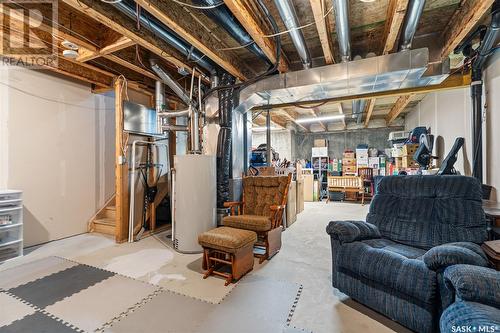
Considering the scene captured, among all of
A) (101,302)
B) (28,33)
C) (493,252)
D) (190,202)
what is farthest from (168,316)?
(28,33)

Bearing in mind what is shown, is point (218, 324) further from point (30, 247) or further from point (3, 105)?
point (3, 105)

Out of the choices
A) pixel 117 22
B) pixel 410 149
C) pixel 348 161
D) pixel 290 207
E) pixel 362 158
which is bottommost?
pixel 290 207

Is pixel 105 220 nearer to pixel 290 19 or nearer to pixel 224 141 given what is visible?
pixel 224 141

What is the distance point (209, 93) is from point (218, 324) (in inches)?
134

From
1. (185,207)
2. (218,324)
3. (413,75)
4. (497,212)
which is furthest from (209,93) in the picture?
(497,212)

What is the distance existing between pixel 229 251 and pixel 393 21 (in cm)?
300

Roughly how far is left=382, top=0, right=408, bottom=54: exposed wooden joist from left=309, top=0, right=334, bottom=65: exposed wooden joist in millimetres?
667

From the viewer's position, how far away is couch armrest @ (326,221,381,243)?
207 cm

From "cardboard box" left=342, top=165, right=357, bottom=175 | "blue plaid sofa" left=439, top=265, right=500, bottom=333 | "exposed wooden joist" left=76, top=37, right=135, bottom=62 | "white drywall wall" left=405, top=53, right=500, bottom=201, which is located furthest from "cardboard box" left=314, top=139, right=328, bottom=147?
"blue plaid sofa" left=439, top=265, right=500, bottom=333

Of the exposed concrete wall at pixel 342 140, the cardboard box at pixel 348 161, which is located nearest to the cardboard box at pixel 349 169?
the cardboard box at pixel 348 161

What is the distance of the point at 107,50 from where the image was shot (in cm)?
313

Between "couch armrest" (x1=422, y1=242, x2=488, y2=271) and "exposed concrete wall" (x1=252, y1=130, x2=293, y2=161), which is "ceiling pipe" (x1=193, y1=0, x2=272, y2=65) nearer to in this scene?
"couch armrest" (x1=422, y1=242, x2=488, y2=271)

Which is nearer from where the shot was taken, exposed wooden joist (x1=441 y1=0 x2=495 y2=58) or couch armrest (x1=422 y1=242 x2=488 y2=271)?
couch armrest (x1=422 y1=242 x2=488 y2=271)

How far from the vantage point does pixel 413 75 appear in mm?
3064
